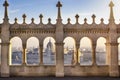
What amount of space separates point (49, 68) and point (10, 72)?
3951 mm

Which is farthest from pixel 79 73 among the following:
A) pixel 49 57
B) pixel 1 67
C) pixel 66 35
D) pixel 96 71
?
pixel 49 57

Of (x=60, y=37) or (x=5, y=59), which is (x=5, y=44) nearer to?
(x=5, y=59)

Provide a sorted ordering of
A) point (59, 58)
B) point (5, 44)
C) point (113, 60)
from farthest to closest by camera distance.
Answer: point (113, 60) → point (59, 58) → point (5, 44)

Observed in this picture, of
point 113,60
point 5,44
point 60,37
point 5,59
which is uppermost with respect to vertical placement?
point 60,37

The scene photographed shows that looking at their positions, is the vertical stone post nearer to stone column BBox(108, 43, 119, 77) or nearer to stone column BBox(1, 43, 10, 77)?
stone column BBox(1, 43, 10, 77)

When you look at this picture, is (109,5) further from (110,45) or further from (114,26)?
(110,45)

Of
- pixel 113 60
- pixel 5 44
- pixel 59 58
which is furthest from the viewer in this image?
pixel 113 60

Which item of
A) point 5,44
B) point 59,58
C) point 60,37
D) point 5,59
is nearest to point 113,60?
point 59,58

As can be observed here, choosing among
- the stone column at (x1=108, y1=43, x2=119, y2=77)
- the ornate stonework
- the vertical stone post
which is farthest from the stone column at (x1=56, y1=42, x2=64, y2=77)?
the vertical stone post

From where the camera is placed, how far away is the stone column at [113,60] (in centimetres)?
3008

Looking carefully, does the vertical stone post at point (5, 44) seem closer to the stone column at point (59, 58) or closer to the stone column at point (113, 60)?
the stone column at point (59, 58)

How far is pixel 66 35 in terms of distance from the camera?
99.1 ft

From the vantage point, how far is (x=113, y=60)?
1190 inches

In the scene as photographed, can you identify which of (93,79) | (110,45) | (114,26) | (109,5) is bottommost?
(93,79)
